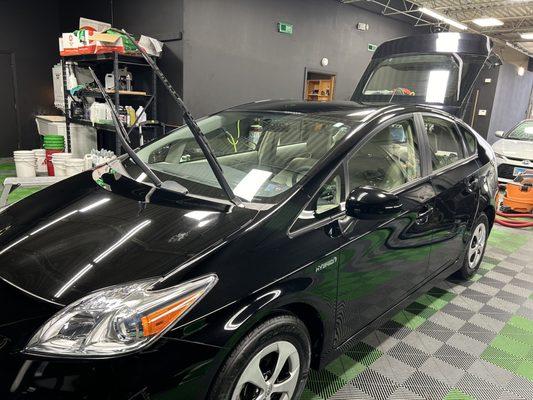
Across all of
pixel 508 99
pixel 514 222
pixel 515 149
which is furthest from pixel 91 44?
pixel 508 99

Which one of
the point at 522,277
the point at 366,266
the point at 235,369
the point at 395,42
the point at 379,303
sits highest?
the point at 395,42

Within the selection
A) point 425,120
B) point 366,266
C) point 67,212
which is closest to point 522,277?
point 425,120

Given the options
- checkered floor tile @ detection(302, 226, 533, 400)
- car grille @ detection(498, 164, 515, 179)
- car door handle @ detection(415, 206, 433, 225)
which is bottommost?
checkered floor tile @ detection(302, 226, 533, 400)

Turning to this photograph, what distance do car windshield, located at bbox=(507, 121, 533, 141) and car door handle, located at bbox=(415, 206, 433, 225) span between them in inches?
223

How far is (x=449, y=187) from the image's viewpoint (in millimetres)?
2229

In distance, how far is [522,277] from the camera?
3139 mm

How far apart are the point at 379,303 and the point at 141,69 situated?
16.5 ft

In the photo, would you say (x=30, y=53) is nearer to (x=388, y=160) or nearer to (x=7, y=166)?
(x=7, y=166)

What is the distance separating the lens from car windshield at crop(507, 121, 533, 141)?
6.49 metres

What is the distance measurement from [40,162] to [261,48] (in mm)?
3703

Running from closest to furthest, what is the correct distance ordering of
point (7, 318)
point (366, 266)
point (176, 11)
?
point (7, 318) → point (366, 266) → point (176, 11)

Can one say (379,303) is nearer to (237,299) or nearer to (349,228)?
(349,228)

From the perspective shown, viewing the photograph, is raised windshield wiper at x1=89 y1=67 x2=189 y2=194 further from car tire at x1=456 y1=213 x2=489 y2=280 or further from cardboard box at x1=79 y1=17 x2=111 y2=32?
cardboard box at x1=79 y1=17 x2=111 y2=32

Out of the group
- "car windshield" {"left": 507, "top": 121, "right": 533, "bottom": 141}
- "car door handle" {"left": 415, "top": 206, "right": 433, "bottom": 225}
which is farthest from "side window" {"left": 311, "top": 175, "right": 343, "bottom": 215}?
"car windshield" {"left": 507, "top": 121, "right": 533, "bottom": 141}
